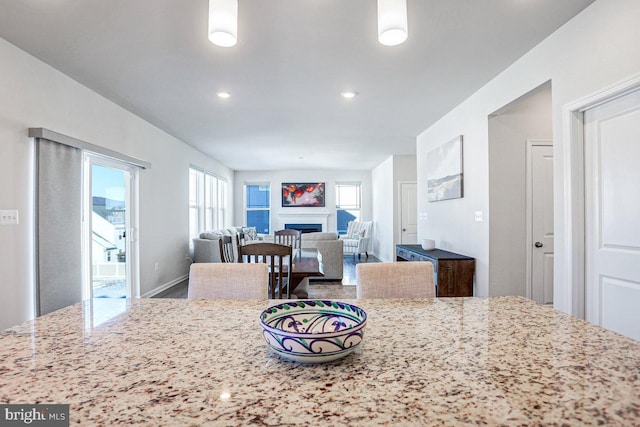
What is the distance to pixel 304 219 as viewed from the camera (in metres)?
9.63

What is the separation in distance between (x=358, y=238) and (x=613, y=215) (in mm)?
6689

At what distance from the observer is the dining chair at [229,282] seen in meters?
1.46

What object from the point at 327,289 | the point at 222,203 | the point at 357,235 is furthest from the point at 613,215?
the point at 222,203

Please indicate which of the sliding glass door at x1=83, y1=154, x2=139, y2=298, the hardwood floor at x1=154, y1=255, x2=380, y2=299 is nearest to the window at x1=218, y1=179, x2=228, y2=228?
the hardwood floor at x1=154, y1=255, x2=380, y2=299

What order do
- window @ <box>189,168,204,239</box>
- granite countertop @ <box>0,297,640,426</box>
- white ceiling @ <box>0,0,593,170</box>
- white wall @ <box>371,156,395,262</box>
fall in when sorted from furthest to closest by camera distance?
white wall @ <box>371,156,395,262</box>, window @ <box>189,168,204,239</box>, white ceiling @ <box>0,0,593,170</box>, granite countertop @ <box>0,297,640,426</box>

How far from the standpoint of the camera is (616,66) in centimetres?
199

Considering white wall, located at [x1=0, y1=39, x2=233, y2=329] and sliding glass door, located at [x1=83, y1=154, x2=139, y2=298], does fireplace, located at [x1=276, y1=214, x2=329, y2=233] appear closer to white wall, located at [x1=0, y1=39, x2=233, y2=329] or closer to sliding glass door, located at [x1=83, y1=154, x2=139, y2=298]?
white wall, located at [x1=0, y1=39, x2=233, y2=329]

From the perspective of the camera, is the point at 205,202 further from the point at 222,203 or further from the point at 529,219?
the point at 529,219

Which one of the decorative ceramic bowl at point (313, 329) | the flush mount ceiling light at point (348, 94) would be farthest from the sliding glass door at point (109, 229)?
the decorative ceramic bowl at point (313, 329)

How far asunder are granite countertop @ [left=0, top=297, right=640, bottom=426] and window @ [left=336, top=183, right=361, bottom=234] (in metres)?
8.81

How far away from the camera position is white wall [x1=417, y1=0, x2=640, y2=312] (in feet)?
6.52

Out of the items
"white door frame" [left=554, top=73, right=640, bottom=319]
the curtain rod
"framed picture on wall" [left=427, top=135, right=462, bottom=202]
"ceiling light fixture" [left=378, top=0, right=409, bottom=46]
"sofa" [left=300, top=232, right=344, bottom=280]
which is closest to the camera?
"ceiling light fixture" [left=378, top=0, right=409, bottom=46]

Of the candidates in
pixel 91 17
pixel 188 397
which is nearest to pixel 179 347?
pixel 188 397

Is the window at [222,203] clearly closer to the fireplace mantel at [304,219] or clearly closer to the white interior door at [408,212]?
the fireplace mantel at [304,219]
